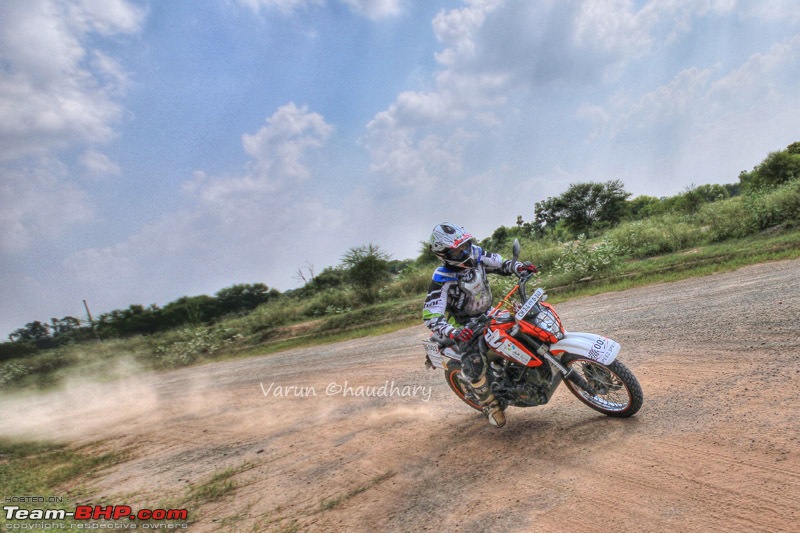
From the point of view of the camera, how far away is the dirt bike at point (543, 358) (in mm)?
4598

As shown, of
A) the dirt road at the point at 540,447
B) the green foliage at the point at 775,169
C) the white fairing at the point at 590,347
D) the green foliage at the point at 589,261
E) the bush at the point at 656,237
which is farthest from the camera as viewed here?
the green foliage at the point at 775,169

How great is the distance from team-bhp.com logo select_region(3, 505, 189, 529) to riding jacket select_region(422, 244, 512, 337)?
3781mm

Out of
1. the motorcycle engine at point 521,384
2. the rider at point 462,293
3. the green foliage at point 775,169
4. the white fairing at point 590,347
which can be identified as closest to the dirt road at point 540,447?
the motorcycle engine at point 521,384

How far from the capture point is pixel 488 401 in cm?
530

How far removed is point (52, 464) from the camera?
8.45 m

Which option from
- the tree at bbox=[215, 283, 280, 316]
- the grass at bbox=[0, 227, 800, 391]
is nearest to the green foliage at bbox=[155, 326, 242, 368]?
the grass at bbox=[0, 227, 800, 391]

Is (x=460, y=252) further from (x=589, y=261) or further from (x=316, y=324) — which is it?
(x=316, y=324)

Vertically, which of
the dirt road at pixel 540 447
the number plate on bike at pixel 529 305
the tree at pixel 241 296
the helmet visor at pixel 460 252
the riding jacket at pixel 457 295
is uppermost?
the tree at pixel 241 296

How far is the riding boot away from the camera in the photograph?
522cm

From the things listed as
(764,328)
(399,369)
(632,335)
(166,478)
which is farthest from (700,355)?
(166,478)

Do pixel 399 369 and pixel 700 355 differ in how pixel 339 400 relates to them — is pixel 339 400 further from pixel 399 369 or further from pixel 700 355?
pixel 700 355

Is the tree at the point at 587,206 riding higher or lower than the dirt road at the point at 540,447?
higher

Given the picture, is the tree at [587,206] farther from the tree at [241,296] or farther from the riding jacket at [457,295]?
the riding jacket at [457,295]

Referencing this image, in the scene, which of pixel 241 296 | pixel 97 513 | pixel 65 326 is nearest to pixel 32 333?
pixel 65 326
